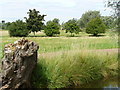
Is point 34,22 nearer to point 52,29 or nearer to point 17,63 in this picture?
point 52,29

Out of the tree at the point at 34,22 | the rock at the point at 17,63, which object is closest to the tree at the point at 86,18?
the tree at the point at 34,22

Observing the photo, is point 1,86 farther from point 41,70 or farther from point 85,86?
point 85,86

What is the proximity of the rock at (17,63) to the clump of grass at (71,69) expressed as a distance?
102 cm

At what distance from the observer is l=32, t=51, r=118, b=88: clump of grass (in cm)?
641

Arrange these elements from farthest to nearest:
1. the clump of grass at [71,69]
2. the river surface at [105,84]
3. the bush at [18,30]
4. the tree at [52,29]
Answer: the tree at [52,29] → the bush at [18,30] → the river surface at [105,84] → the clump of grass at [71,69]

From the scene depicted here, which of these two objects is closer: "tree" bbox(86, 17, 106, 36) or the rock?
the rock

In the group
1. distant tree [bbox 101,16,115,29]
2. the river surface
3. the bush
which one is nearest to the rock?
the river surface

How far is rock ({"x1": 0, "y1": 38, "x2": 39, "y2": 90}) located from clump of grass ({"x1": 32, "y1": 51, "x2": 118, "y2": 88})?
1.02 meters

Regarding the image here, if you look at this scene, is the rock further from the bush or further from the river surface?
the bush

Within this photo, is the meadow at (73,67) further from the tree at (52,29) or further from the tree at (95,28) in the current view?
the tree at (95,28)

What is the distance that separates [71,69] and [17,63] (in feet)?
7.53

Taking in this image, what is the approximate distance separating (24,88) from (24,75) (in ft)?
1.64

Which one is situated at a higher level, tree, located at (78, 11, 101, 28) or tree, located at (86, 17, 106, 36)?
tree, located at (78, 11, 101, 28)

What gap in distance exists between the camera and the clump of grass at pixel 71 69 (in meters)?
6.41
